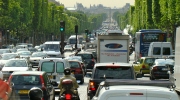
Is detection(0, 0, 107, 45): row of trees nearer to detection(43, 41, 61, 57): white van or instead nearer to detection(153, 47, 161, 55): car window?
detection(43, 41, 61, 57): white van

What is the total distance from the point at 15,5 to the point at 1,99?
56762 mm

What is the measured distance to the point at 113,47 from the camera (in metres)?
26.6

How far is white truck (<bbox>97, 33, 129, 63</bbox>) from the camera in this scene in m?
26.5

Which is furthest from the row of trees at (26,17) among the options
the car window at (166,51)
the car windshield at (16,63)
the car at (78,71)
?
the car at (78,71)

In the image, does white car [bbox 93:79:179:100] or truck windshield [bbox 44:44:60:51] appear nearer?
white car [bbox 93:79:179:100]

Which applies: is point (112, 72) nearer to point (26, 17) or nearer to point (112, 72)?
point (112, 72)

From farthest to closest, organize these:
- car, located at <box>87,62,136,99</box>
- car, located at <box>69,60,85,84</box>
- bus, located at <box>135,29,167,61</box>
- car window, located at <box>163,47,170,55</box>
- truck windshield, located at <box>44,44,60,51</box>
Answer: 1. truck windshield, located at <box>44,44,60,51</box>
2. bus, located at <box>135,29,167,61</box>
3. car window, located at <box>163,47,170,55</box>
4. car, located at <box>69,60,85,84</box>
5. car, located at <box>87,62,136,99</box>

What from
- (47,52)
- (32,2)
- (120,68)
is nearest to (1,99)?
(120,68)

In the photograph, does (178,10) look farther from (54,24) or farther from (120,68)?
(54,24)

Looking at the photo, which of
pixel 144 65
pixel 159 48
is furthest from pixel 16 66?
pixel 159 48

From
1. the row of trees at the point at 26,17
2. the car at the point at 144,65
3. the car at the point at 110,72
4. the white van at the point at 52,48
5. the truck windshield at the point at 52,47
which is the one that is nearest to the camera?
the car at the point at 110,72

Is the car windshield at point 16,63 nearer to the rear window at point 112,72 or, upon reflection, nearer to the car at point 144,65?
the car at point 144,65

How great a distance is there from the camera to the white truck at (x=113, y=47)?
2648cm

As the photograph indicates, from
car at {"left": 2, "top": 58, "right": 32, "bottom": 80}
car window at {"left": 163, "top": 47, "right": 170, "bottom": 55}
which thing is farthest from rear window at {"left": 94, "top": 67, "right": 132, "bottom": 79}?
car window at {"left": 163, "top": 47, "right": 170, "bottom": 55}
